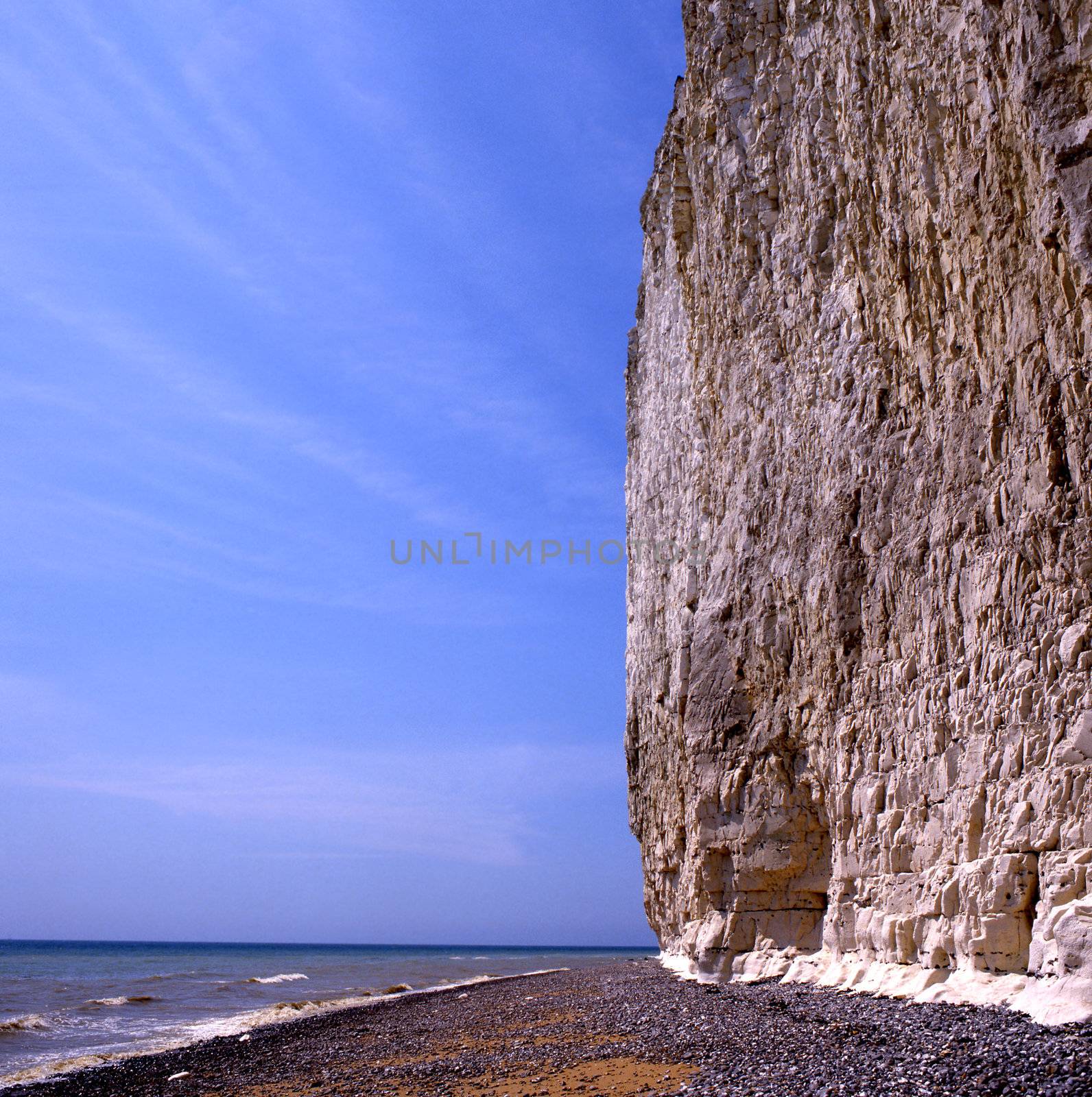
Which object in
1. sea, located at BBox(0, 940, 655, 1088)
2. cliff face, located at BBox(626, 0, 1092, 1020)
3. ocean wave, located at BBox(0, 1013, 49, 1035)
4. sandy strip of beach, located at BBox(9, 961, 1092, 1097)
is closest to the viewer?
sandy strip of beach, located at BBox(9, 961, 1092, 1097)

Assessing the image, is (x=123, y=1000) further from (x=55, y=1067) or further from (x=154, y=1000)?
(x=55, y=1067)

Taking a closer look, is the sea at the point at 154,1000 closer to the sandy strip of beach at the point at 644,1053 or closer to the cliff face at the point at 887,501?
the sandy strip of beach at the point at 644,1053

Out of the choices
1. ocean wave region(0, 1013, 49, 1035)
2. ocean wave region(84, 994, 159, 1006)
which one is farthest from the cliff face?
ocean wave region(84, 994, 159, 1006)

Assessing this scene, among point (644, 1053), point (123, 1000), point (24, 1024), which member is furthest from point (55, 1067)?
point (123, 1000)

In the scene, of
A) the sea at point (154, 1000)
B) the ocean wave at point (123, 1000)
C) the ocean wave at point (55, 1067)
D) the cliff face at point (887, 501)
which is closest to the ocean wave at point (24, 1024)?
the sea at point (154, 1000)

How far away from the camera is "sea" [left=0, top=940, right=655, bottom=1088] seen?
1584 cm

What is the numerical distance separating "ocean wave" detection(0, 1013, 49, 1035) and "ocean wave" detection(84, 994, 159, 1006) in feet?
13.3

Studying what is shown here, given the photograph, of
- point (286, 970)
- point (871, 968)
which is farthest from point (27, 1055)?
point (286, 970)

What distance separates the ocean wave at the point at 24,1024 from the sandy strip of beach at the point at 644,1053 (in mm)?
6289

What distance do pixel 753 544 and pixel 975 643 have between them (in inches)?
258

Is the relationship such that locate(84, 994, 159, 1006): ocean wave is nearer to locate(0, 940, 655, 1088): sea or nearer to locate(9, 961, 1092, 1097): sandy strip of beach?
locate(0, 940, 655, 1088): sea

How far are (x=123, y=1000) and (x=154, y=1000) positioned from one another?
809 mm

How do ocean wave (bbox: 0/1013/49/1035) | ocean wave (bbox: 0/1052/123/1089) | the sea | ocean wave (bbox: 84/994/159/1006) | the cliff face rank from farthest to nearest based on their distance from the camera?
ocean wave (bbox: 84/994/159/1006) < ocean wave (bbox: 0/1013/49/1035) < the sea < ocean wave (bbox: 0/1052/123/1089) < the cliff face

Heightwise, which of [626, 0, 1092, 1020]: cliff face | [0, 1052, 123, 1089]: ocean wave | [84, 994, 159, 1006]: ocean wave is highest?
[626, 0, 1092, 1020]: cliff face
